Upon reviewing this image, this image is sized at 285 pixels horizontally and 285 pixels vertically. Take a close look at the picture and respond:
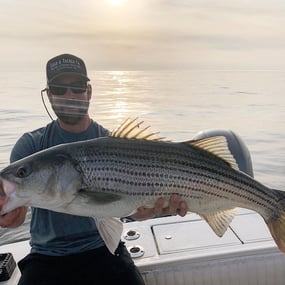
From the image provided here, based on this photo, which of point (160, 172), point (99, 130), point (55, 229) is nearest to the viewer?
point (160, 172)

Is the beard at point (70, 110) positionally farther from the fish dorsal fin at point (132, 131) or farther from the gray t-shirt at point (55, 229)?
the fish dorsal fin at point (132, 131)

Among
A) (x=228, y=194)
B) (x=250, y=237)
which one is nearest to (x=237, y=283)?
(x=250, y=237)

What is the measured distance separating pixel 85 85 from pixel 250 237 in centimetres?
201

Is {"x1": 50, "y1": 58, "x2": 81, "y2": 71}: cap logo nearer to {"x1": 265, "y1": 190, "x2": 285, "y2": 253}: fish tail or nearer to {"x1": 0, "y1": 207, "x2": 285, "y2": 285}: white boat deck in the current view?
{"x1": 0, "y1": 207, "x2": 285, "y2": 285}: white boat deck

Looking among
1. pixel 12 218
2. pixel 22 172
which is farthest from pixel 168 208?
pixel 12 218

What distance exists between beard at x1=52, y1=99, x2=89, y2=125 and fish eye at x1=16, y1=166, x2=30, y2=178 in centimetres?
98

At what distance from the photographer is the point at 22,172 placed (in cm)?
241

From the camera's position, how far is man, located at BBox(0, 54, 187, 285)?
3.07m

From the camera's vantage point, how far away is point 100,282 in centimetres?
307

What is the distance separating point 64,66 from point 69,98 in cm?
33

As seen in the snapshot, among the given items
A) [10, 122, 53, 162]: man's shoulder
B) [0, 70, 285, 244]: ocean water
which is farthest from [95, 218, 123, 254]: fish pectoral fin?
[0, 70, 285, 244]: ocean water

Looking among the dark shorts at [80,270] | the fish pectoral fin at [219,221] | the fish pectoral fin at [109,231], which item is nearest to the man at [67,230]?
the dark shorts at [80,270]

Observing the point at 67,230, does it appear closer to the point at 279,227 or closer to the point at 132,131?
the point at 132,131

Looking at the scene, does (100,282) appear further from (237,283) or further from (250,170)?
(250,170)
